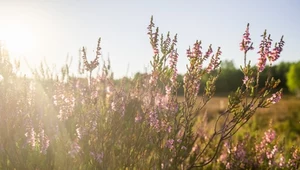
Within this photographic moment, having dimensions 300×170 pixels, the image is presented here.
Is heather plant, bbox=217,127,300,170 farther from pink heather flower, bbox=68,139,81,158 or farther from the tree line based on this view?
the tree line

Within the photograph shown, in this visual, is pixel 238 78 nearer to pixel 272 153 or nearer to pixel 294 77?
pixel 294 77

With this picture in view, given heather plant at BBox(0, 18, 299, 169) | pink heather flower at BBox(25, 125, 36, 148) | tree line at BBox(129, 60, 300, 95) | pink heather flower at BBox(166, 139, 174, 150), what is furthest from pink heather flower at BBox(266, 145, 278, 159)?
tree line at BBox(129, 60, 300, 95)

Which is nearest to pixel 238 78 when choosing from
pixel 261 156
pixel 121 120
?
pixel 261 156

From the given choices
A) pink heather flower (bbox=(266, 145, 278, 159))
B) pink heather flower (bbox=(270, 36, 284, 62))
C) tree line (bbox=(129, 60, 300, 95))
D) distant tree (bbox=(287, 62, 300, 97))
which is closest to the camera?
pink heather flower (bbox=(270, 36, 284, 62))

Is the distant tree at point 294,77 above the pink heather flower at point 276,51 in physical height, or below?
above

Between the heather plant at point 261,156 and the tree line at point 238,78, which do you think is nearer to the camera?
the heather plant at point 261,156

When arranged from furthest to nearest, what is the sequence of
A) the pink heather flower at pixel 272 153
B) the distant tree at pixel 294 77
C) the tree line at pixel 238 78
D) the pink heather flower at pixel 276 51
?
the distant tree at pixel 294 77
the tree line at pixel 238 78
the pink heather flower at pixel 272 153
the pink heather flower at pixel 276 51

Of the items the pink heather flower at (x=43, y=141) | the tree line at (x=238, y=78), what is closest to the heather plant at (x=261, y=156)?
the pink heather flower at (x=43, y=141)

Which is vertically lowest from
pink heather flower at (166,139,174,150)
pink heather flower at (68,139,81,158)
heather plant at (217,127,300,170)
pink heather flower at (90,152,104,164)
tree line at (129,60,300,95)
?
heather plant at (217,127,300,170)

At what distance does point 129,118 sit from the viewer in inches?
169

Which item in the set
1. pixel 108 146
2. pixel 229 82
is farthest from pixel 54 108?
pixel 229 82

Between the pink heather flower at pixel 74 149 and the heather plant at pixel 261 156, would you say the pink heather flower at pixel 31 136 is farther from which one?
the heather plant at pixel 261 156

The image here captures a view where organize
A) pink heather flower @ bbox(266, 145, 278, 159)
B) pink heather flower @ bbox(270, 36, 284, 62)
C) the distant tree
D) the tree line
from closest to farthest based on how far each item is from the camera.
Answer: pink heather flower @ bbox(270, 36, 284, 62)
pink heather flower @ bbox(266, 145, 278, 159)
the tree line
the distant tree

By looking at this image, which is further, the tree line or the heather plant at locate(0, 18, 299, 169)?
the tree line
